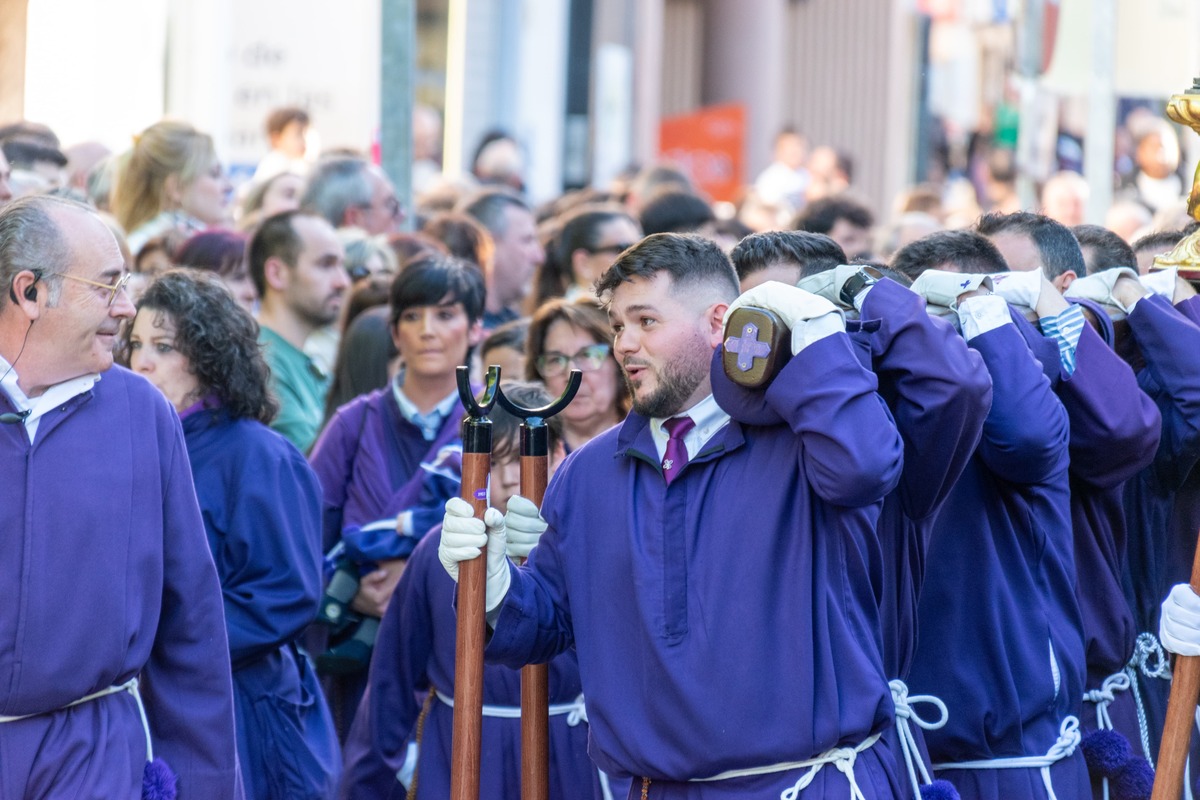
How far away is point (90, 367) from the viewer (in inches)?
164

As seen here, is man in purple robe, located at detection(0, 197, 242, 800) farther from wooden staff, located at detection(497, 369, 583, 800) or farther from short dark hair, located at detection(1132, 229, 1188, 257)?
short dark hair, located at detection(1132, 229, 1188, 257)

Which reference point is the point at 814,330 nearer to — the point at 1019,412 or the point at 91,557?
the point at 1019,412

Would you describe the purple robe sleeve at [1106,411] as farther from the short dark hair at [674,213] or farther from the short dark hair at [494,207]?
the short dark hair at [674,213]

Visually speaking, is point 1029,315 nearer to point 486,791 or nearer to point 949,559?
point 949,559

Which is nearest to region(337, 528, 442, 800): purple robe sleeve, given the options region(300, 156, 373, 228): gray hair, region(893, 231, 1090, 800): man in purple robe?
region(893, 231, 1090, 800): man in purple robe

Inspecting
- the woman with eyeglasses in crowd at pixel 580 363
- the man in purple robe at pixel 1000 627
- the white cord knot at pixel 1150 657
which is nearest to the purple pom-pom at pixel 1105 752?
the man in purple robe at pixel 1000 627

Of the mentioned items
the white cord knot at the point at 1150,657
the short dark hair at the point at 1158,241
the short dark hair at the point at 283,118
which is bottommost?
the white cord knot at the point at 1150,657

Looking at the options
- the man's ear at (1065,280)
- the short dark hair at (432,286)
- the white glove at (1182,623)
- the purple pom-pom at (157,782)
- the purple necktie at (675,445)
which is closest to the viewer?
the purple necktie at (675,445)

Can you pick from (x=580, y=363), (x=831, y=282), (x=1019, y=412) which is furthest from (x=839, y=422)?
(x=580, y=363)

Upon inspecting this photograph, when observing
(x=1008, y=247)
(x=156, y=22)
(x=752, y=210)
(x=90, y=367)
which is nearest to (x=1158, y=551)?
(x=1008, y=247)

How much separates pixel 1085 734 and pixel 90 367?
8.61 ft

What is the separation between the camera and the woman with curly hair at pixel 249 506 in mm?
4930

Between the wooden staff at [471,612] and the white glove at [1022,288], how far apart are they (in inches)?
50.7

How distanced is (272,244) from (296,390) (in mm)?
644
